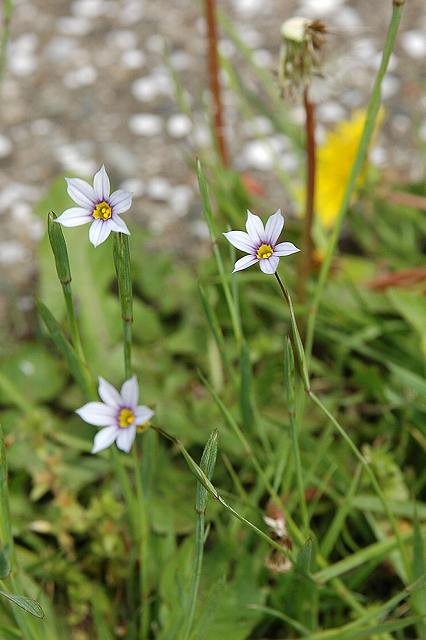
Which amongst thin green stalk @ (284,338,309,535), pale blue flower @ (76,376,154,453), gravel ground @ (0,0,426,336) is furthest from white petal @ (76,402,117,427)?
gravel ground @ (0,0,426,336)

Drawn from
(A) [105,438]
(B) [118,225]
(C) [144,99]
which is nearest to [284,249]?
(B) [118,225]

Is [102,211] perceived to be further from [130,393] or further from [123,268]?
[130,393]

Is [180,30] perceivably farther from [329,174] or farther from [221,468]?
[221,468]

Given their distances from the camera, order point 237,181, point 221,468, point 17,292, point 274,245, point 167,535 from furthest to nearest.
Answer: point 17,292 → point 237,181 → point 221,468 → point 167,535 → point 274,245

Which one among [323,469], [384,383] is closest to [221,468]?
[323,469]

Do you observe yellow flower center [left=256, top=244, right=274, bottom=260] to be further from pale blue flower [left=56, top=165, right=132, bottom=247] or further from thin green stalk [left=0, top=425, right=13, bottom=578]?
thin green stalk [left=0, top=425, right=13, bottom=578]

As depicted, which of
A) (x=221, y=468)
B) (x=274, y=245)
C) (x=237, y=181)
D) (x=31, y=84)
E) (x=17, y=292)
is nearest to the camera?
(x=274, y=245)
